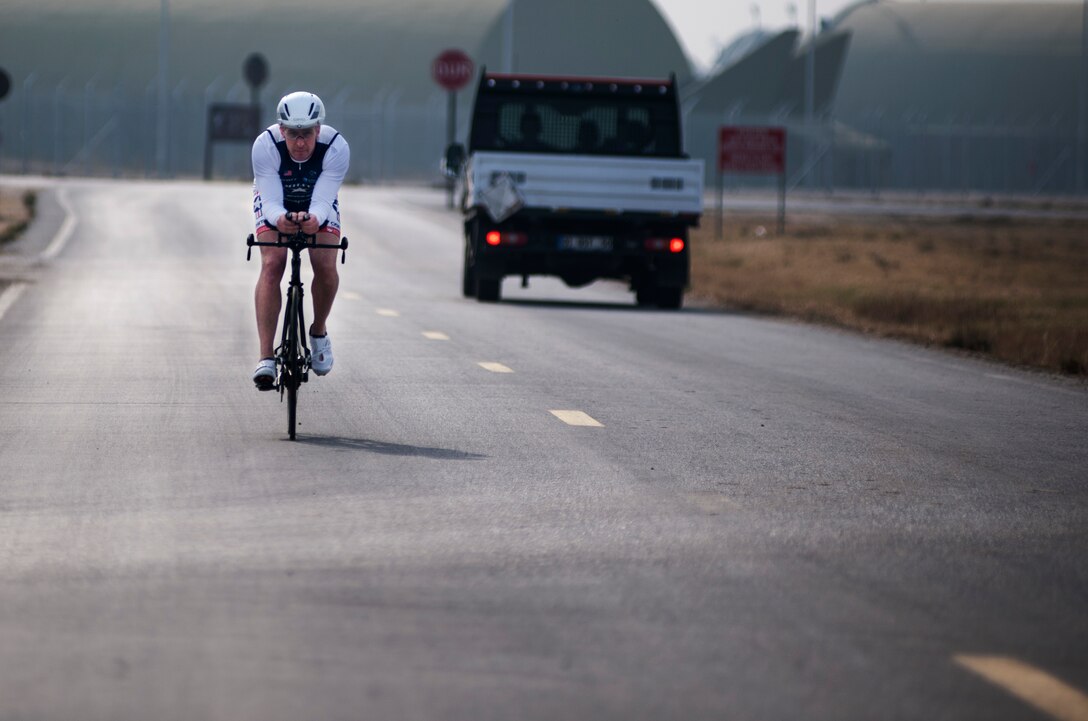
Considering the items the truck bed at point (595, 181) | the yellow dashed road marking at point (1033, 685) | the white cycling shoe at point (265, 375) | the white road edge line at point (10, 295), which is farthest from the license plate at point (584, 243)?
the yellow dashed road marking at point (1033, 685)

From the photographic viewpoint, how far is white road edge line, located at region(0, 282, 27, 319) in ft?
67.2

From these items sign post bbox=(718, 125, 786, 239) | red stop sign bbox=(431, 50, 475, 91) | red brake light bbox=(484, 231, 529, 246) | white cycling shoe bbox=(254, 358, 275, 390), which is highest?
red stop sign bbox=(431, 50, 475, 91)

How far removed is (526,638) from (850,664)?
89 centimetres

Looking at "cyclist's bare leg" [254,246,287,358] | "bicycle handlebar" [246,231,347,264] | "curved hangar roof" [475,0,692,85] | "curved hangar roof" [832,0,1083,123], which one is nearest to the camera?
"bicycle handlebar" [246,231,347,264]

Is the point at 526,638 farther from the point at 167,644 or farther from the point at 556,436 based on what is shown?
the point at 556,436

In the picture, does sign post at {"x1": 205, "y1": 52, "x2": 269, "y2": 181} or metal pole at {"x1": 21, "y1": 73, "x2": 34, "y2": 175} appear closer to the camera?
sign post at {"x1": 205, "y1": 52, "x2": 269, "y2": 181}

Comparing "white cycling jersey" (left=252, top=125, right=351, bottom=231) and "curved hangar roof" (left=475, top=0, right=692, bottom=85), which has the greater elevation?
"curved hangar roof" (left=475, top=0, right=692, bottom=85)

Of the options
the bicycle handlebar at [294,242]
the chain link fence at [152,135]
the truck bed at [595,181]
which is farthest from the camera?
the chain link fence at [152,135]

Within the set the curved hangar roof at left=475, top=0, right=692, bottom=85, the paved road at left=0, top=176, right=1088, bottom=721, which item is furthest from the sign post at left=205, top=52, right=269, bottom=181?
the paved road at left=0, top=176, right=1088, bottom=721

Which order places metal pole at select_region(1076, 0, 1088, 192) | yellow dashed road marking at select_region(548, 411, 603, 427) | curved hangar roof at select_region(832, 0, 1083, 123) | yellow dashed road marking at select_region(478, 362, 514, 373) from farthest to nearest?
curved hangar roof at select_region(832, 0, 1083, 123) → metal pole at select_region(1076, 0, 1088, 192) → yellow dashed road marking at select_region(478, 362, 514, 373) → yellow dashed road marking at select_region(548, 411, 603, 427)

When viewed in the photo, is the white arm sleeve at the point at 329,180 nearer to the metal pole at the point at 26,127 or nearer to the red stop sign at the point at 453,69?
the red stop sign at the point at 453,69

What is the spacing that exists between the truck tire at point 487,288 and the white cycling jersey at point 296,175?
13188 mm

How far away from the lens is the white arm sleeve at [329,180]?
10.6 m

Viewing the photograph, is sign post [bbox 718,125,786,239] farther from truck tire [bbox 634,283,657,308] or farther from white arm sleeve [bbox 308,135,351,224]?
white arm sleeve [bbox 308,135,351,224]
